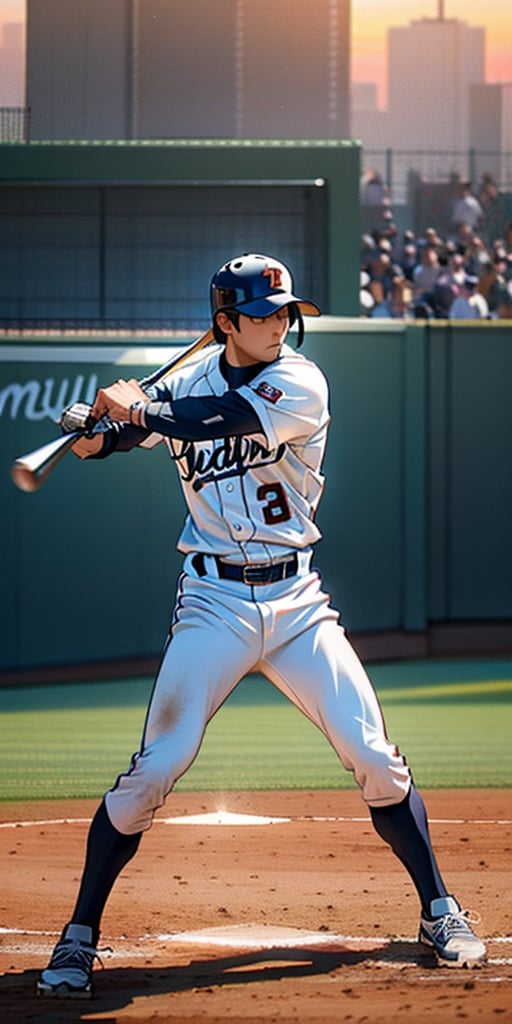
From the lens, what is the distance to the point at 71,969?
442 cm

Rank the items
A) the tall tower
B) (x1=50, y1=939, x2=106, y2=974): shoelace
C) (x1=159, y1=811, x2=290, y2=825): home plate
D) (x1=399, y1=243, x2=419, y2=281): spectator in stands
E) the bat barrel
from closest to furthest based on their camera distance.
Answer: the bat barrel < (x1=50, y1=939, x2=106, y2=974): shoelace < (x1=159, y1=811, x2=290, y2=825): home plate < the tall tower < (x1=399, y1=243, x2=419, y2=281): spectator in stands

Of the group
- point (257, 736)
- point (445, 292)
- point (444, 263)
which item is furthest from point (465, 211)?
point (257, 736)

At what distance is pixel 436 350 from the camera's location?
42.8 ft

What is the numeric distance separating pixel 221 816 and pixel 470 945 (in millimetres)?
2632

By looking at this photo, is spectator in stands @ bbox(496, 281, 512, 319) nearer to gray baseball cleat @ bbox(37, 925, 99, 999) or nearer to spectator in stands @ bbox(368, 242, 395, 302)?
spectator in stands @ bbox(368, 242, 395, 302)

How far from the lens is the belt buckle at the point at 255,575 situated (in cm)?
462

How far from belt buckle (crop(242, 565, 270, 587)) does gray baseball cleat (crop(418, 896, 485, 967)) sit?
1019 mm

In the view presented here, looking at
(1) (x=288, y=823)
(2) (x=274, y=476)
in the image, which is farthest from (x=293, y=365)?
(1) (x=288, y=823)

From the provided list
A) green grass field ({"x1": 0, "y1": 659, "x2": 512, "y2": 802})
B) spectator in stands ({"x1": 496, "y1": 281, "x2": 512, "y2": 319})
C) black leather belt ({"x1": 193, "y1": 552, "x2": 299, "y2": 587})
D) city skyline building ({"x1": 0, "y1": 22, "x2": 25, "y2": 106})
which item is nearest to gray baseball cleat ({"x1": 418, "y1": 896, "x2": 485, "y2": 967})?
black leather belt ({"x1": 193, "y1": 552, "x2": 299, "y2": 587})

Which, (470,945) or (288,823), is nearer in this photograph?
(470,945)

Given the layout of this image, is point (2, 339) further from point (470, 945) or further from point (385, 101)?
point (470, 945)

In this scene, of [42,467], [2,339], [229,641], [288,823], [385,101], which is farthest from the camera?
[385,101]

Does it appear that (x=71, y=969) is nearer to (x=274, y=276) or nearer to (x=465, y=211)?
(x=274, y=276)

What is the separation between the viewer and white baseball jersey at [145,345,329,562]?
4.59 m
